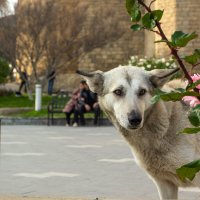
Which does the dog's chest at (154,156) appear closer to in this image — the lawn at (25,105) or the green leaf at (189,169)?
the green leaf at (189,169)

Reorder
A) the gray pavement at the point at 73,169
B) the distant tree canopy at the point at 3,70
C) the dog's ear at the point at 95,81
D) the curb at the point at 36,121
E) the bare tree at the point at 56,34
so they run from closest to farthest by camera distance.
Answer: the dog's ear at the point at 95,81
the gray pavement at the point at 73,169
the curb at the point at 36,121
the bare tree at the point at 56,34
the distant tree canopy at the point at 3,70

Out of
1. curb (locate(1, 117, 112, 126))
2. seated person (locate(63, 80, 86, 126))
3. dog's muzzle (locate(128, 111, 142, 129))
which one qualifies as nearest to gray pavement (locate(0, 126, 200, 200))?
dog's muzzle (locate(128, 111, 142, 129))

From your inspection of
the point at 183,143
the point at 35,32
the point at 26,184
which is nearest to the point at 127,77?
the point at 183,143

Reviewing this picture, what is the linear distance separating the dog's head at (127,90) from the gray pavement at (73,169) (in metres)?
1.93

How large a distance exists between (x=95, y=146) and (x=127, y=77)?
906 centimetres

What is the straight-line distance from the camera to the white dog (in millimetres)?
5320

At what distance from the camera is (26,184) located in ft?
28.9

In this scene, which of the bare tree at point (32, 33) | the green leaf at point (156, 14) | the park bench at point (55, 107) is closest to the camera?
the green leaf at point (156, 14)

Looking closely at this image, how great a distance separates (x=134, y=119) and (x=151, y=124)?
1.07 feet

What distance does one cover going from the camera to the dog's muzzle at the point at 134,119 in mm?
5223

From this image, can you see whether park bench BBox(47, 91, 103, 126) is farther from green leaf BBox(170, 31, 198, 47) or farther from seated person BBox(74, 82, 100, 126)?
green leaf BBox(170, 31, 198, 47)

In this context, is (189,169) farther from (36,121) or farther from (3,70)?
(3,70)

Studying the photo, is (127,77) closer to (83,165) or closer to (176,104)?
(176,104)

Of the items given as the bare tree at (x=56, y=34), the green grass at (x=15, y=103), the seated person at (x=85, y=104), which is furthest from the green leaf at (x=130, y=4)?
the bare tree at (x=56, y=34)
